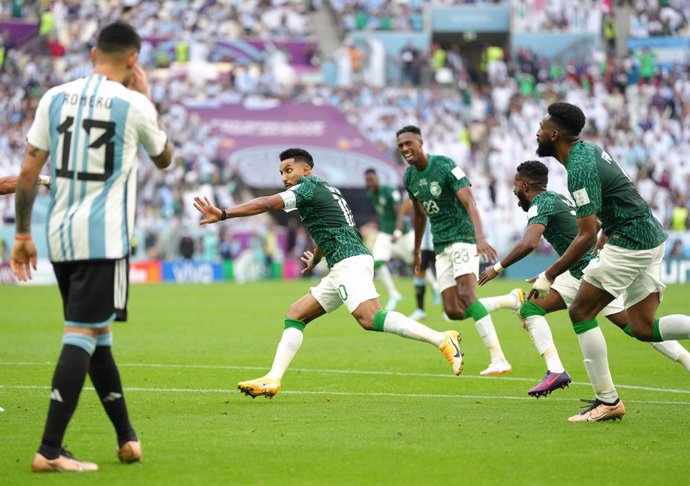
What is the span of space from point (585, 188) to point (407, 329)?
96.8 inches

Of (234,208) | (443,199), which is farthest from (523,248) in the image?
(443,199)

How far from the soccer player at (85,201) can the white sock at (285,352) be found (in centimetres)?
357

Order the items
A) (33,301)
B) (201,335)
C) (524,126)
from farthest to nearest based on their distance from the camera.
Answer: (524,126)
(33,301)
(201,335)

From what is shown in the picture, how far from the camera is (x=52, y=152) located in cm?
699

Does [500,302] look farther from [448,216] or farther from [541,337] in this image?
[541,337]

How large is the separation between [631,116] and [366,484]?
40526 millimetres

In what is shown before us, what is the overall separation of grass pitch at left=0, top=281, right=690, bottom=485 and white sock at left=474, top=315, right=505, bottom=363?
0.30 metres

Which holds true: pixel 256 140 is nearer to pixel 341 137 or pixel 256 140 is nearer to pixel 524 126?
pixel 341 137

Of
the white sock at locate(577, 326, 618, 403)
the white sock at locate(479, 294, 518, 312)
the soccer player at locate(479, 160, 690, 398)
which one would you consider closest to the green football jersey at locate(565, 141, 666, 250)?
the white sock at locate(577, 326, 618, 403)

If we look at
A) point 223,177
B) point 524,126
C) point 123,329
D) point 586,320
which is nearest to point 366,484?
point 586,320

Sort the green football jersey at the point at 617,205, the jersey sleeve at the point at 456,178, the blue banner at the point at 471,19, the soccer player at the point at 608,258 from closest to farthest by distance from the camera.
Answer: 1. the green football jersey at the point at 617,205
2. the soccer player at the point at 608,258
3. the jersey sleeve at the point at 456,178
4. the blue banner at the point at 471,19

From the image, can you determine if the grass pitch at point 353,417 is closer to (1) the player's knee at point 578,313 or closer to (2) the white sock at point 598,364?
(2) the white sock at point 598,364

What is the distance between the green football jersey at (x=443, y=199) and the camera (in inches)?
538

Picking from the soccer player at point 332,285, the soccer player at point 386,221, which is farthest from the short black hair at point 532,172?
the soccer player at point 386,221
